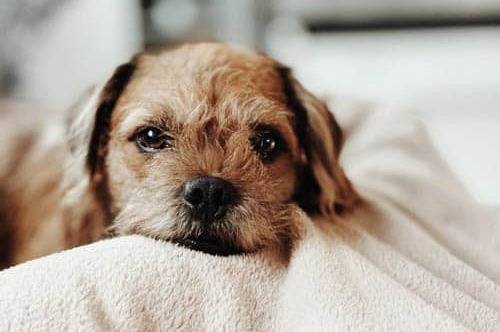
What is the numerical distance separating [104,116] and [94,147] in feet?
0.18

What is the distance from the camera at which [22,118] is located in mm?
1765

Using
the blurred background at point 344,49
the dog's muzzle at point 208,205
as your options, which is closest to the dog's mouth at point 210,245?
the dog's muzzle at point 208,205

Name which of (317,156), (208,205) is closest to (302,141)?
(317,156)

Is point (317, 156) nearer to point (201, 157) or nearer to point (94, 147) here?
point (201, 157)

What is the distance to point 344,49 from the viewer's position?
2.61 meters

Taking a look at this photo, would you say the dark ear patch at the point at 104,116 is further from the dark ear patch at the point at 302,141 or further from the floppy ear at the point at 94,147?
the dark ear patch at the point at 302,141

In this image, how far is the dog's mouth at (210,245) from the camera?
3.06 feet

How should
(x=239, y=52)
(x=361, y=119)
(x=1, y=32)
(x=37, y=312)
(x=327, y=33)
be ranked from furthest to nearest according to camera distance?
(x=327, y=33), (x=1, y=32), (x=361, y=119), (x=239, y=52), (x=37, y=312)

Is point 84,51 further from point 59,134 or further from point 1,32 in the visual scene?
point 59,134

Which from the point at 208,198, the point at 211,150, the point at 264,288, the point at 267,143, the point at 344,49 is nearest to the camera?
the point at 264,288

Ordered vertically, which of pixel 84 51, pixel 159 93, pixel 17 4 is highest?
pixel 159 93

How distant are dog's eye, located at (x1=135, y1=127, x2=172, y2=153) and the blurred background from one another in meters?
1.22

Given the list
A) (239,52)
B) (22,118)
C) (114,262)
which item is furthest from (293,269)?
(22,118)

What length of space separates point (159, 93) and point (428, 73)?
157 cm
